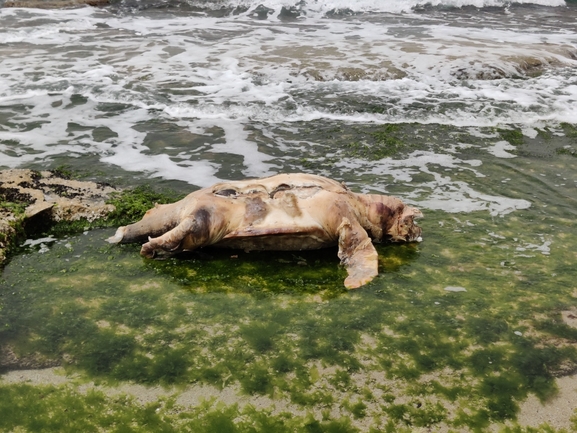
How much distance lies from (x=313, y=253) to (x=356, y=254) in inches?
18.0

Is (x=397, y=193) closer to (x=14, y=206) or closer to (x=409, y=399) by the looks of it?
(x=409, y=399)

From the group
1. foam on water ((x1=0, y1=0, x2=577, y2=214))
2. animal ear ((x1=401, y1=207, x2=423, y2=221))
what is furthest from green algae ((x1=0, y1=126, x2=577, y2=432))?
foam on water ((x1=0, y1=0, x2=577, y2=214))

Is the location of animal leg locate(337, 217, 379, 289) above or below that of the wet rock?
below

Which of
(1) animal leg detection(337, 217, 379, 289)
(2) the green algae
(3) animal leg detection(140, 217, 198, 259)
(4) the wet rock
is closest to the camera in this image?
(2) the green algae

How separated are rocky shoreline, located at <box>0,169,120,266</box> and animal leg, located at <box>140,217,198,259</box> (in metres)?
1.02

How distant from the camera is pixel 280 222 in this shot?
487cm

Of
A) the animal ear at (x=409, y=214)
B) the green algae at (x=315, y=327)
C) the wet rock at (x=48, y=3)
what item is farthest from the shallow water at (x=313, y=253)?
the wet rock at (x=48, y=3)

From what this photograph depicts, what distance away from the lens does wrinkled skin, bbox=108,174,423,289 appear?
15.8 feet

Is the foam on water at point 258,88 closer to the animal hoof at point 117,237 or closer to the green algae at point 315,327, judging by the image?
the green algae at point 315,327

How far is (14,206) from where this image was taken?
5312mm

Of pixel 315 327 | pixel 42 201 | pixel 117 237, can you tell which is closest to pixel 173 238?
pixel 117 237

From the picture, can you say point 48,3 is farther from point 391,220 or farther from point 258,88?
point 391,220

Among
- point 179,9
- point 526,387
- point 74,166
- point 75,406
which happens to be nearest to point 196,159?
point 74,166

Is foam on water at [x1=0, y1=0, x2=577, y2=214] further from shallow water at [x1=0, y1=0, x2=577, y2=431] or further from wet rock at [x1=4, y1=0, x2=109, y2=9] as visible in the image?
wet rock at [x1=4, y1=0, x2=109, y2=9]
